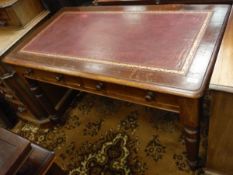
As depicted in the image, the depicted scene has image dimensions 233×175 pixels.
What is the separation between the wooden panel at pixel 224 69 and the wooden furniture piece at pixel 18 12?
53.4 inches

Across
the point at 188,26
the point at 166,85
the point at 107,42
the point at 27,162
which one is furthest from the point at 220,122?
the point at 27,162

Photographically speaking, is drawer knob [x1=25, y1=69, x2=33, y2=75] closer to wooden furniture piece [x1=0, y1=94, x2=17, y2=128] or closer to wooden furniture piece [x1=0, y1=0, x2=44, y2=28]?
wooden furniture piece [x1=0, y1=0, x2=44, y2=28]

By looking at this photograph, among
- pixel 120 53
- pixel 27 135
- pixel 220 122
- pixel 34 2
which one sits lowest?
pixel 27 135

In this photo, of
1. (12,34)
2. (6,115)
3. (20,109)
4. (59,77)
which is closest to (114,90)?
(59,77)

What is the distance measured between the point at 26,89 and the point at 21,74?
0.20 metres

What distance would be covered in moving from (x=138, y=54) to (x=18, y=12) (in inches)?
40.4

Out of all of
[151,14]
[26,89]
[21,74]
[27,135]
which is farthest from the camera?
[27,135]

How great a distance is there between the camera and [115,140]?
1.68 meters

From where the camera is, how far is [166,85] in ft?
2.96

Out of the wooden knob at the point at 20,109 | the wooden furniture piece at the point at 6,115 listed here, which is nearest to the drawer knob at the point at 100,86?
the wooden knob at the point at 20,109

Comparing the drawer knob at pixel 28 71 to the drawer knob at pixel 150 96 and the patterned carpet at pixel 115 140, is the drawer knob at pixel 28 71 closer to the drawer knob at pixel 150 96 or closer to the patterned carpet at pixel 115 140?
the patterned carpet at pixel 115 140

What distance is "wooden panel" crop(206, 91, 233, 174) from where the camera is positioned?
2.78 feet

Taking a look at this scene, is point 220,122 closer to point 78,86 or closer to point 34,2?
point 78,86

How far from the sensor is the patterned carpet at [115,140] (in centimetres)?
148
